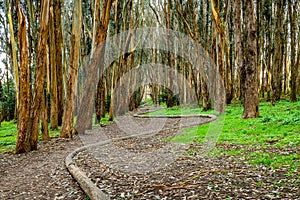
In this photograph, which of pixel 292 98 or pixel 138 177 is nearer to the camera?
pixel 138 177

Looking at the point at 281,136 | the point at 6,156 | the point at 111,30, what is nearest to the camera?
the point at 281,136

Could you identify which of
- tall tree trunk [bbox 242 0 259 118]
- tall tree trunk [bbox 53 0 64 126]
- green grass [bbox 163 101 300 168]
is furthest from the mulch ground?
tall tree trunk [bbox 53 0 64 126]

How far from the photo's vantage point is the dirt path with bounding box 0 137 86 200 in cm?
465

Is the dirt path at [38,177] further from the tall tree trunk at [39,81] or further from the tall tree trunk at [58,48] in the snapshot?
the tall tree trunk at [58,48]

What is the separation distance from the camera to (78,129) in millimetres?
→ 11914

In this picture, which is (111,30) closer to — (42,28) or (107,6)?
(107,6)

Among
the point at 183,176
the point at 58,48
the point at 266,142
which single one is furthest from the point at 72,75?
the point at 266,142

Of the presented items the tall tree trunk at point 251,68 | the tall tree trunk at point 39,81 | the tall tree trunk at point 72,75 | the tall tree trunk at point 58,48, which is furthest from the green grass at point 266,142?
the tall tree trunk at point 58,48

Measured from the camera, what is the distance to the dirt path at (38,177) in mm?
4652

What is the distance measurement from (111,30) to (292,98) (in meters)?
13.5

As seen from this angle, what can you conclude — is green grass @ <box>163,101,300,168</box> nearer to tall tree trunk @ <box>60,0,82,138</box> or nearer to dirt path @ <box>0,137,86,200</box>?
dirt path @ <box>0,137,86,200</box>

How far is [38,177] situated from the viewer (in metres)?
5.69

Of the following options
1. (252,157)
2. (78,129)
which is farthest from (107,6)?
(252,157)

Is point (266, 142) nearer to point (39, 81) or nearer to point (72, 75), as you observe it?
point (39, 81)
